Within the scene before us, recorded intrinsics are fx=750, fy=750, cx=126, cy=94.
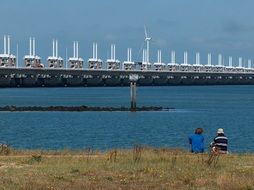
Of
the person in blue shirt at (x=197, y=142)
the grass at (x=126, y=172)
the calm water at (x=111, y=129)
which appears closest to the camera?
the grass at (x=126, y=172)

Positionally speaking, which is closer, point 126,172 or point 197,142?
point 126,172

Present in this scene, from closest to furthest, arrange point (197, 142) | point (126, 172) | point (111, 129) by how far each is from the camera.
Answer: point (126, 172)
point (197, 142)
point (111, 129)

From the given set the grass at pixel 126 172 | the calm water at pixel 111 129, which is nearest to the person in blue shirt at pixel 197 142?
the grass at pixel 126 172

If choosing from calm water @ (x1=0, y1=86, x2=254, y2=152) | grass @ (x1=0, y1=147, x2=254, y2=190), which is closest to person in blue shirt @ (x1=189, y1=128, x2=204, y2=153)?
grass @ (x1=0, y1=147, x2=254, y2=190)

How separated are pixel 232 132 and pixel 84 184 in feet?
128

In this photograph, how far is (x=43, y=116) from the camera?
75.0 meters

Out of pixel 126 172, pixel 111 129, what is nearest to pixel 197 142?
pixel 126 172

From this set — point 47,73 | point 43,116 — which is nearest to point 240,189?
point 43,116

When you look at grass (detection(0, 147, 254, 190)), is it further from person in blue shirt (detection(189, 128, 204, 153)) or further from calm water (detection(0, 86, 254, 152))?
calm water (detection(0, 86, 254, 152))

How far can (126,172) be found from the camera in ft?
56.0

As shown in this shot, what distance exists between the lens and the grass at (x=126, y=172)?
15031mm

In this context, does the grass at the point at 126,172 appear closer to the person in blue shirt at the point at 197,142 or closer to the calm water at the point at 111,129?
the person in blue shirt at the point at 197,142

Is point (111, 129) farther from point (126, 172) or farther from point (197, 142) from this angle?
point (126, 172)

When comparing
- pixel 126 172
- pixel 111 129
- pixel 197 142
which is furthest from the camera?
pixel 111 129
